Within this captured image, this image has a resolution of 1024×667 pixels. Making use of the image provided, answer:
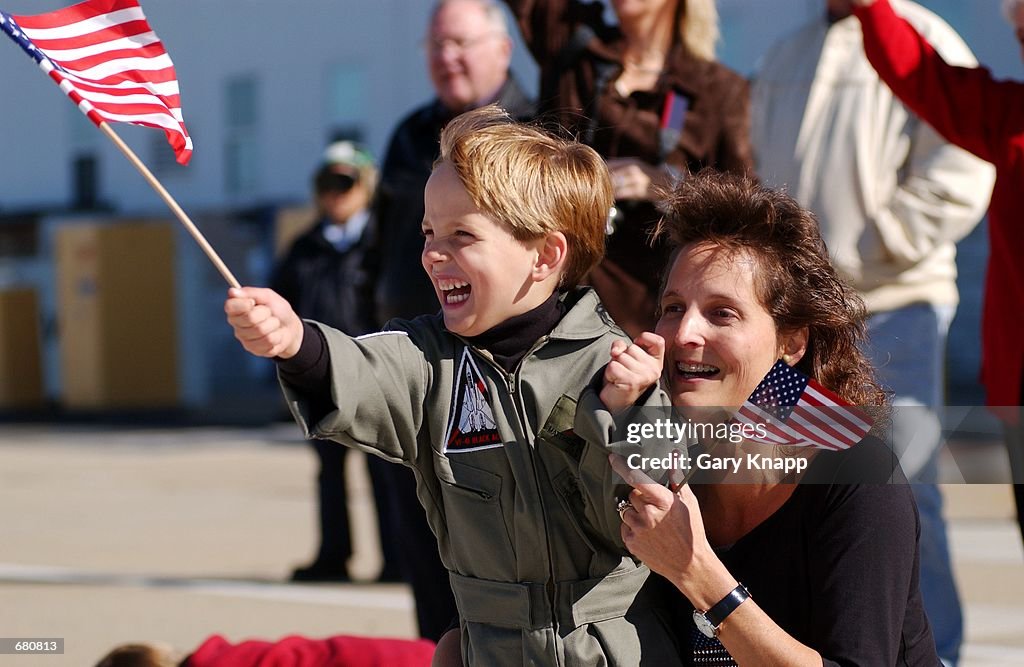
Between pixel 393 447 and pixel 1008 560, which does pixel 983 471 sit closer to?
pixel 393 447

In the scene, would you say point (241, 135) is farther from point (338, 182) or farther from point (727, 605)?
point (727, 605)

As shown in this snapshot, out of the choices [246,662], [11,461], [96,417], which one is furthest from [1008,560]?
[96,417]

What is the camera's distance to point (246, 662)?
3455mm

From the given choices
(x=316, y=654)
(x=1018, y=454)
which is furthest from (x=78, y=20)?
(x=1018, y=454)

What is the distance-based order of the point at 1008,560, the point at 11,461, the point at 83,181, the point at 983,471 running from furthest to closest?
the point at 83,181 → the point at 11,461 → the point at 1008,560 → the point at 983,471

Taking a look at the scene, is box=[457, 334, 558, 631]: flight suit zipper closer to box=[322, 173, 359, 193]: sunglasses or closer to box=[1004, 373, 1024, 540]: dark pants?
box=[1004, 373, 1024, 540]: dark pants

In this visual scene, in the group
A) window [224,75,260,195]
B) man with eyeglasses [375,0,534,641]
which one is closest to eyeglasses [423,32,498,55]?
man with eyeglasses [375,0,534,641]

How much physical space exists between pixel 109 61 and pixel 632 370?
1.22 metres

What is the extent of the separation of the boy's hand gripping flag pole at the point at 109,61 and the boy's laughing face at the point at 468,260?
533 millimetres

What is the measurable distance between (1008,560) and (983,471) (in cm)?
403

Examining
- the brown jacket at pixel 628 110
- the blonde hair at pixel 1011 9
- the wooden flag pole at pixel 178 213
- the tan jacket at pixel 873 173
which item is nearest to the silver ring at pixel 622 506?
the wooden flag pole at pixel 178 213

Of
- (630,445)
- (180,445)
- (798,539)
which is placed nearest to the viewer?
(630,445)

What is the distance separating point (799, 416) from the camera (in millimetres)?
2424

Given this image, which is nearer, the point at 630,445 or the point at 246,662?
the point at 630,445
